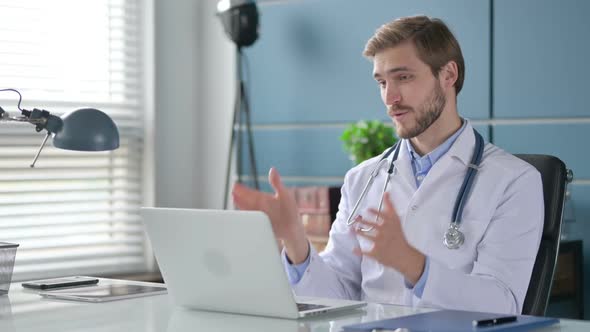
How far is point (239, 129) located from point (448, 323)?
10.2 ft

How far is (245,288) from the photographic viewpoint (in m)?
1.88

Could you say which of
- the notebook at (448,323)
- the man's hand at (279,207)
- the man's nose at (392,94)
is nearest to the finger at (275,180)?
the man's hand at (279,207)

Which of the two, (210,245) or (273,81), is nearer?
(210,245)

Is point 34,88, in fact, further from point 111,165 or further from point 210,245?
point 210,245

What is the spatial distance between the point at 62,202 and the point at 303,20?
1.40 meters

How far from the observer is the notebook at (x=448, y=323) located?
1.65 m

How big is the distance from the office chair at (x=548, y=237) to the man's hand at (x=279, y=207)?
0.55 meters

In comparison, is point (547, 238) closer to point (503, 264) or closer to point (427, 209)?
point (503, 264)

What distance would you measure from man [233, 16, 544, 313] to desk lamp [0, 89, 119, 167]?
402 millimetres

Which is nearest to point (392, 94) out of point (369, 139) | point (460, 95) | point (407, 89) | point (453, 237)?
point (407, 89)

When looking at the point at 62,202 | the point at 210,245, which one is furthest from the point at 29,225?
the point at 210,245

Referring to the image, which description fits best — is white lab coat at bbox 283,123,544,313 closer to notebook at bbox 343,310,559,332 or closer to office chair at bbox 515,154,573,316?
office chair at bbox 515,154,573,316

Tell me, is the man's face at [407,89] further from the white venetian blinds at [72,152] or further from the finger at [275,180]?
the white venetian blinds at [72,152]

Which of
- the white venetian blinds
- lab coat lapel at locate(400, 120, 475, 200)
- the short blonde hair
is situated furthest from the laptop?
the white venetian blinds
